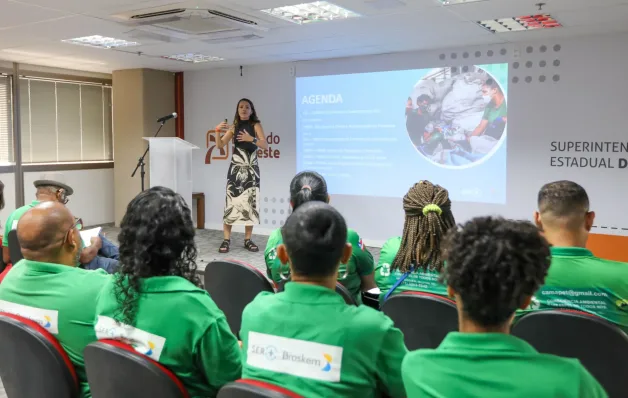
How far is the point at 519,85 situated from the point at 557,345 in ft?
15.5

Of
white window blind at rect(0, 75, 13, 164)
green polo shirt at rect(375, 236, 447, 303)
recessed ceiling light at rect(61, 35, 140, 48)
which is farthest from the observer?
white window blind at rect(0, 75, 13, 164)

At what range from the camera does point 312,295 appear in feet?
4.50

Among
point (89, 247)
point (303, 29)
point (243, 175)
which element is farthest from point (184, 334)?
point (243, 175)

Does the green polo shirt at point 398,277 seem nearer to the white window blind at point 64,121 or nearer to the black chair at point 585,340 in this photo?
the black chair at point 585,340

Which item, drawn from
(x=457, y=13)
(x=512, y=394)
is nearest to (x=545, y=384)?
(x=512, y=394)

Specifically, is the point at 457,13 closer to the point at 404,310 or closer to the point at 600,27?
the point at 600,27

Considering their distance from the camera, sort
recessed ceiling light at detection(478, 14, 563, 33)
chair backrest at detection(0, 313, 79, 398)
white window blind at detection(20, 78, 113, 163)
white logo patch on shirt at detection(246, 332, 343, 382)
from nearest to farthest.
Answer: white logo patch on shirt at detection(246, 332, 343, 382), chair backrest at detection(0, 313, 79, 398), recessed ceiling light at detection(478, 14, 563, 33), white window blind at detection(20, 78, 113, 163)

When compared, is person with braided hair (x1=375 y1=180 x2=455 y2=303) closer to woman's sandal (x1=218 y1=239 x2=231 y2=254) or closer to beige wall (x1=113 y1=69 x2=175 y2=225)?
woman's sandal (x1=218 y1=239 x2=231 y2=254)

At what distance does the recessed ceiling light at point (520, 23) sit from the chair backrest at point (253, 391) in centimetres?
454

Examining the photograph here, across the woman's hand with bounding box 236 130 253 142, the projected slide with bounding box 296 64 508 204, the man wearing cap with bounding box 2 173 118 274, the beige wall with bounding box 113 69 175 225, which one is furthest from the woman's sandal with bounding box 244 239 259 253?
the man wearing cap with bounding box 2 173 118 274

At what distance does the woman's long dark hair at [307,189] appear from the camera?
2.86m

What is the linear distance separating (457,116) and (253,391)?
5.58m

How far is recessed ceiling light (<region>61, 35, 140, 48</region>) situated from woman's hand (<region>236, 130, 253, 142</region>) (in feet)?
4.78

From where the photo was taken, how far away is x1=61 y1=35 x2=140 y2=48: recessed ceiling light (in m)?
5.84
